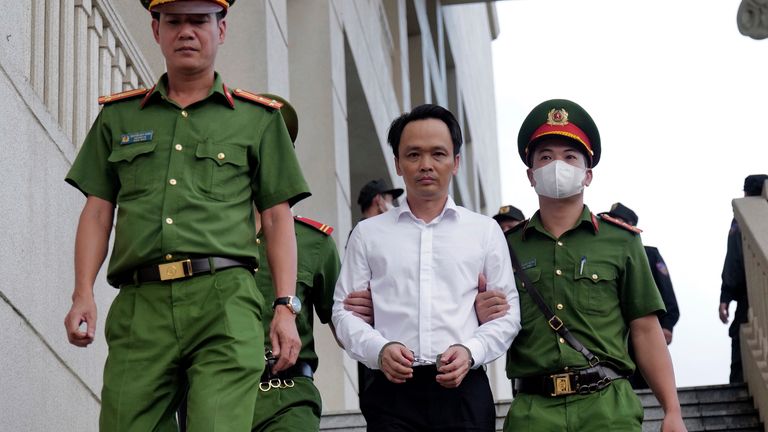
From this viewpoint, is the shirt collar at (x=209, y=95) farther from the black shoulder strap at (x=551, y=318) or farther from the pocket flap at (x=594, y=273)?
the pocket flap at (x=594, y=273)

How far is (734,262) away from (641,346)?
5150 mm

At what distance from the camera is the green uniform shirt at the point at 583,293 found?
19.7 ft

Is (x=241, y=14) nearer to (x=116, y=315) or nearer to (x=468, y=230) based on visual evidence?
(x=468, y=230)

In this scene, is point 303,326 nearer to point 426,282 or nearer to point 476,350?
point 426,282

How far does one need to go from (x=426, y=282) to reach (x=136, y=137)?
49.3 inches

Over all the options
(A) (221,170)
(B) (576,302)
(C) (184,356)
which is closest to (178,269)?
(C) (184,356)

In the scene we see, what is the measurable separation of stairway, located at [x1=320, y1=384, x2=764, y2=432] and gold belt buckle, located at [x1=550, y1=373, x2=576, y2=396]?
3115mm

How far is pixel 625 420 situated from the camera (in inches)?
229

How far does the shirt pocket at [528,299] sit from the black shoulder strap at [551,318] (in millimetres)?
18

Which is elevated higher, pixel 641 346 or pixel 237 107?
pixel 237 107

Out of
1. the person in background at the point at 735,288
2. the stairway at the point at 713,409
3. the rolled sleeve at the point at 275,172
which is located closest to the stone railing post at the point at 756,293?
the stairway at the point at 713,409

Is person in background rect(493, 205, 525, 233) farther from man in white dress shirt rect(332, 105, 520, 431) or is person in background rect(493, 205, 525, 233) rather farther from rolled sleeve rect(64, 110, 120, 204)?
rolled sleeve rect(64, 110, 120, 204)

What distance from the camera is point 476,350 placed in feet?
18.3

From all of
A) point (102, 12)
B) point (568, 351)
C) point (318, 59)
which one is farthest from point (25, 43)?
point (318, 59)
